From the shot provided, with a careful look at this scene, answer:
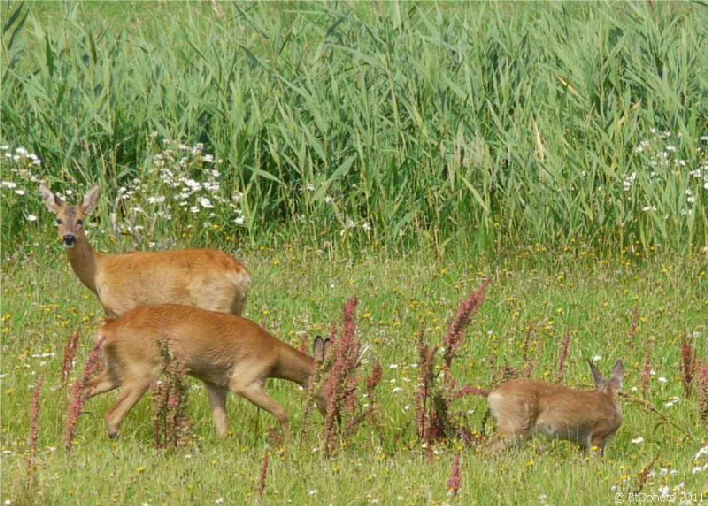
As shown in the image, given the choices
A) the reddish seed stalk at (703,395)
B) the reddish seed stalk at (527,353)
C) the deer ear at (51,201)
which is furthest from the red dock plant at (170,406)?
the deer ear at (51,201)

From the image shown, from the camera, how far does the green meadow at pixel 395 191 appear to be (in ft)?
30.1

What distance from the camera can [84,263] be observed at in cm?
1016

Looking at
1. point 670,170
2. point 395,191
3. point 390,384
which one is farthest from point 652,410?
point 395,191

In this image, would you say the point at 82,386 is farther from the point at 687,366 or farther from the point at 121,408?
the point at 687,366

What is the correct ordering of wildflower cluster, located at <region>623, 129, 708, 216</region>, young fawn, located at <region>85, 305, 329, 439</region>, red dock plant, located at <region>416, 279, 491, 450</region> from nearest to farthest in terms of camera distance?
1. red dock plant, located at <region>416, 279, 491, 450</region>
2. young fawn, located at <region>85, 305, 329, 439</region>
3. wildflower cluster, located at <region>623, 129, 708, 216</region>

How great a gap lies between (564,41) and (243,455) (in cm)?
734

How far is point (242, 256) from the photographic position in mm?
11930

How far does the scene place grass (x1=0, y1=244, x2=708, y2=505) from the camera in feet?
21.4

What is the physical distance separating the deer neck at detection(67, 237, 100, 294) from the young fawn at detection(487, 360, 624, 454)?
3820 mm

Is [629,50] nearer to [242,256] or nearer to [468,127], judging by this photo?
[468,127]

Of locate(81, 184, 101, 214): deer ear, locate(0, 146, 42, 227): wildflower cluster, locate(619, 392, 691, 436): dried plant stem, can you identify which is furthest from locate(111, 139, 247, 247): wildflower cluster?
locate(619, 392, 691, 436): dried plant stem

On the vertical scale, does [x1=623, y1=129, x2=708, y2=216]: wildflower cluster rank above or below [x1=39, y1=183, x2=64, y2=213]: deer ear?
below

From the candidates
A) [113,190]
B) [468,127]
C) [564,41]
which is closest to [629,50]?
[564,41]

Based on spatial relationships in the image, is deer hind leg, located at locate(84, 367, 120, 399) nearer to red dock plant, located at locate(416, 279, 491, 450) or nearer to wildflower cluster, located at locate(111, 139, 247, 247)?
red dock plant, located at locate(416, 279, 491, 450)
